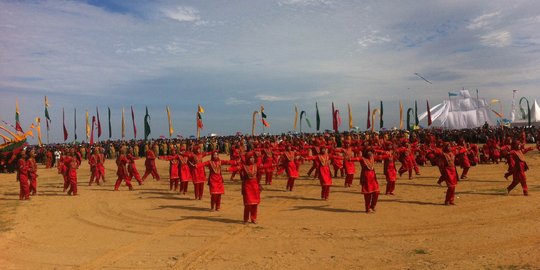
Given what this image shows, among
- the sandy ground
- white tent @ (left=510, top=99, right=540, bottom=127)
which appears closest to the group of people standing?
the sandy ground

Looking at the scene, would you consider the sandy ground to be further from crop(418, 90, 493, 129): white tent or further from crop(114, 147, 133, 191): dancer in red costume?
crop(418, 90, 493, 129): white tent

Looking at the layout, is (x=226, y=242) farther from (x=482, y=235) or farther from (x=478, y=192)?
(x=478, y=192)

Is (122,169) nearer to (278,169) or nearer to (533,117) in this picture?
(278,169)

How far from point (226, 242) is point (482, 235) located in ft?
18.2

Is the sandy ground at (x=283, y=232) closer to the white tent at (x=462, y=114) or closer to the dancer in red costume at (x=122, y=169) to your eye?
the dancer in red costume at (x=122, y=169)

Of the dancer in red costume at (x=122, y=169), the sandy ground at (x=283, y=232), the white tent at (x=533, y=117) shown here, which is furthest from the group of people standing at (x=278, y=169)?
the white tent at (x=533, y=117)

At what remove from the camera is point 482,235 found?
8688 mm

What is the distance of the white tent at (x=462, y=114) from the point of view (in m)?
71.3

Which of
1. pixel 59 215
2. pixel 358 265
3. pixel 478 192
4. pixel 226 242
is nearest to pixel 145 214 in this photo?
pixel 59 215

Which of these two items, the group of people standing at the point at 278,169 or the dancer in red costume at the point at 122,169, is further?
the dancer in red costume at the point at 122,169

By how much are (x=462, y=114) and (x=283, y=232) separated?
71.3 m

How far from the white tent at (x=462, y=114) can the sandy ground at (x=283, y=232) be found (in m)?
60.8

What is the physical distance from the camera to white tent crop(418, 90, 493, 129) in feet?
234

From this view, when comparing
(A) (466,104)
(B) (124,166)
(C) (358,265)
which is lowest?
(C) (358,265)
